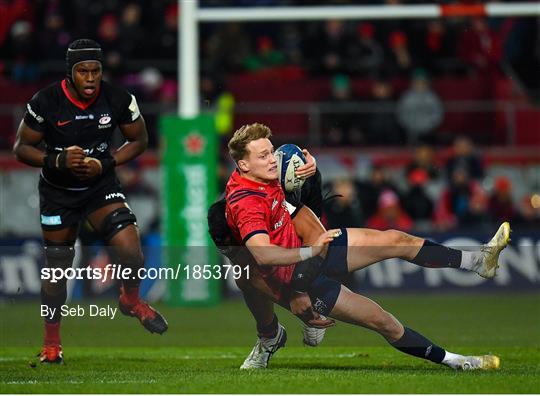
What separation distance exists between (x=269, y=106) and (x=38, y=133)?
9.11 m

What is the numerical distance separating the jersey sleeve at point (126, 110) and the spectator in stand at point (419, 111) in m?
8.90

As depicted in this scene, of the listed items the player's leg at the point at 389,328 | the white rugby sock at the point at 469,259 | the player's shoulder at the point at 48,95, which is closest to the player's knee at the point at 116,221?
the player's shoulder at the point at 48,95

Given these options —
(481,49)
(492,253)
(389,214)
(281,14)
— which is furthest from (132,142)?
(481,49)

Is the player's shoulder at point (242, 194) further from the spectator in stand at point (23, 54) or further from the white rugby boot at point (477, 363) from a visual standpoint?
the spectator in stand at point (23, 54)

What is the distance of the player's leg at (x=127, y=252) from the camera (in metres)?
A: 9.48

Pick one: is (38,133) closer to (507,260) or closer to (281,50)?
(507,260)

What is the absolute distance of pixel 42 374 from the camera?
8727 millimetres

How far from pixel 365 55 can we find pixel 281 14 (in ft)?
15.3

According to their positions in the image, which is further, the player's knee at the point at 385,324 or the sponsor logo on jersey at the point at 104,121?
the sponsor logo on jersey at the point at 104,121

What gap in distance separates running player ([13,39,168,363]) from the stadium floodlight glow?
479 cm

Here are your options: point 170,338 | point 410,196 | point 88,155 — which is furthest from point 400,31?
point 88,155

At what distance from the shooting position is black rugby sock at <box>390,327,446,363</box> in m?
8.55

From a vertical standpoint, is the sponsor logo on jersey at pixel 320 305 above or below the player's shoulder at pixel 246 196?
below

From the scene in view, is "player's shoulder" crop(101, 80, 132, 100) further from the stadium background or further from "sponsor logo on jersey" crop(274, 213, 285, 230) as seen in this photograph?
the stadium background
